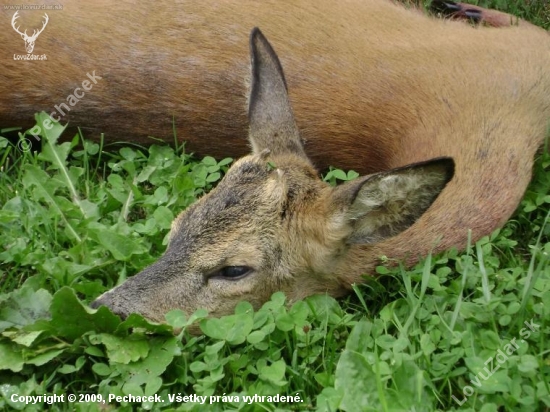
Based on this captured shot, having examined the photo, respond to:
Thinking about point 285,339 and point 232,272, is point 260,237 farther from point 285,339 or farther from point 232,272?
point 285,339

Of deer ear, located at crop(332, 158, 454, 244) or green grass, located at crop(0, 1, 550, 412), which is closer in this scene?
green grass, located at crop(0, 1, 550, 412)

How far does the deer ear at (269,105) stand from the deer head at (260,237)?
9.1 inches

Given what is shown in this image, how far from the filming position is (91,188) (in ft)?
16.0

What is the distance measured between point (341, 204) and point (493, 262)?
0.82 meters

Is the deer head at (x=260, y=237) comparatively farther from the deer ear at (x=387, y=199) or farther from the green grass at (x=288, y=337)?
the green grass at (x=288, y=337)

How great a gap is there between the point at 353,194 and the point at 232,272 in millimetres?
633

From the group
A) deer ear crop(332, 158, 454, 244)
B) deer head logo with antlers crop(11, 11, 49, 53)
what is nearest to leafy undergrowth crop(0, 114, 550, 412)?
deer ear crop(332, 158, 454, 244)

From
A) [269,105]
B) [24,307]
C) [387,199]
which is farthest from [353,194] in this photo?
[24,307]

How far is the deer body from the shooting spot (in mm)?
4684

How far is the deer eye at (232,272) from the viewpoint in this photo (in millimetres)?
3795

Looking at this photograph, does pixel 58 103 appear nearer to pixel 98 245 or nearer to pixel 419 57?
pixel 98 245

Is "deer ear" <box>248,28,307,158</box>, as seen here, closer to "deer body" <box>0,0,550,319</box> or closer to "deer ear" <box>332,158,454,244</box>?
"deer body" <box>0,0,550,319</box>

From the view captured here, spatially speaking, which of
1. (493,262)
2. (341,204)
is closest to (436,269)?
(493,262)

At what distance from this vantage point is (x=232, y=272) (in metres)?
3.80
